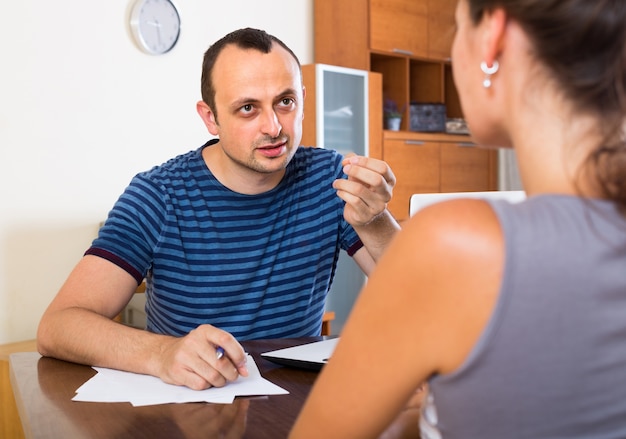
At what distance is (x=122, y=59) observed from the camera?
3637mm

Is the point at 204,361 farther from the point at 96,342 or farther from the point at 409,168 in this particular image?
the point at 409,168

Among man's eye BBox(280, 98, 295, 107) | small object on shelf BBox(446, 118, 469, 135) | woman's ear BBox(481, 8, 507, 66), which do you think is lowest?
small object on shelf BBox(446, 118, 469, 135)

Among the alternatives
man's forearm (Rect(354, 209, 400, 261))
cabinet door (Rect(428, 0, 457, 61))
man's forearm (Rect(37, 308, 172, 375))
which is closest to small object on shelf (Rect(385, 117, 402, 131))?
cabinet door (Rect(428, 0, 457, 61))

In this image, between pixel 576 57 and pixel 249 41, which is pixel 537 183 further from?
pixel 249 41

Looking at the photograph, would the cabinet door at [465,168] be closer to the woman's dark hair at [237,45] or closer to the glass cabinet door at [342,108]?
the glass cabinet door at [342,108]

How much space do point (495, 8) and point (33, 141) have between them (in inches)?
120

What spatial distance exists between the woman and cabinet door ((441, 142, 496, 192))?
4.68m

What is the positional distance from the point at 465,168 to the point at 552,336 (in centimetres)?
500

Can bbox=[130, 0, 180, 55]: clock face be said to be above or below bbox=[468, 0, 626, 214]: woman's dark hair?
above

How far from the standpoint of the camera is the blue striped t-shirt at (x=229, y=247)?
1728mm

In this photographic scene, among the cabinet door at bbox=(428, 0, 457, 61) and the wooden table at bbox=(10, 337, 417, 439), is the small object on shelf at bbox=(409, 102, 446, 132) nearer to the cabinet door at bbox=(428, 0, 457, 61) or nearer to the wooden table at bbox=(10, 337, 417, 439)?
the cabinet door at bbox=(428, 0, 457, 61)

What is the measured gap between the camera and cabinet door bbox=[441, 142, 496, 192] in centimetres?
529

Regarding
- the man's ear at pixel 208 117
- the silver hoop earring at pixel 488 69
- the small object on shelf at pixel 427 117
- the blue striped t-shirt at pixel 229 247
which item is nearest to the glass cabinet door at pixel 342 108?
the small object on shelf at pixel 427 117

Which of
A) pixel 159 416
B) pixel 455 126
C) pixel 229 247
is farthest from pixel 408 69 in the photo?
pixel 159 416
